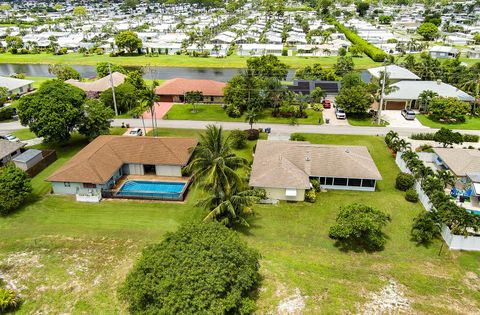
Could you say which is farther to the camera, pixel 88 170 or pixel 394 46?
pixel 394 46

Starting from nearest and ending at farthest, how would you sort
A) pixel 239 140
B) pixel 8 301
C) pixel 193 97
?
1. pixel 8 301
2. pixel 239 140
3. pixel 193 97

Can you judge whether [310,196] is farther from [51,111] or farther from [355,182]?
[51,111]

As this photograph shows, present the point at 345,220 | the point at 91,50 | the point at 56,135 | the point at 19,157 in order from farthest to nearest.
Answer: the point at 91,50 → the point at 56,135 → the point at 19,157 → the point at 345,220

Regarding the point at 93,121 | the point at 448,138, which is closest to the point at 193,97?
the point at 93,121

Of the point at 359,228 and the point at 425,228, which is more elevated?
the point at 359,228

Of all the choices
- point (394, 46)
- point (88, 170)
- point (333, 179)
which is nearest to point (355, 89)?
point (333, 179)

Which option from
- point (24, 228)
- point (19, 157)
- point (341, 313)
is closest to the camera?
point (341, 313)

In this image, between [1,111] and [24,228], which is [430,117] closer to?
[24,228]
